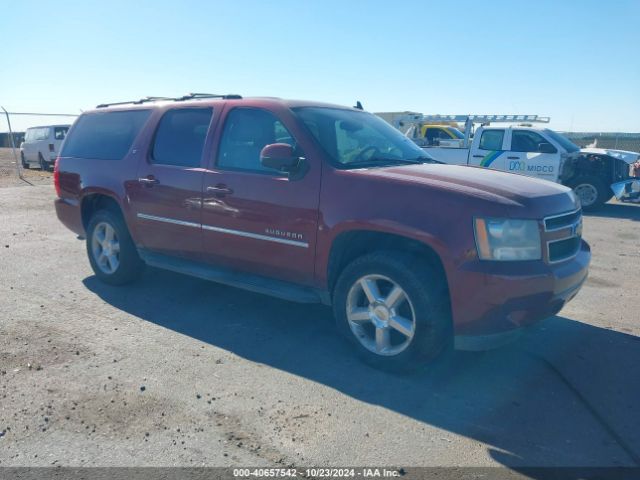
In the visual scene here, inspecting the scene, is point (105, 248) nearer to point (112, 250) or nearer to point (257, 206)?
point (112, 250)

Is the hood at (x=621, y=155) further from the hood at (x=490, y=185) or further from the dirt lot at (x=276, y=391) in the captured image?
the hood at (x=490, y=185)

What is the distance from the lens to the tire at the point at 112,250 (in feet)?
18.6

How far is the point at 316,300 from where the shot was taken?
4.24 m

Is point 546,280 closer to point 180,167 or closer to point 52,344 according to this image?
point 180,167

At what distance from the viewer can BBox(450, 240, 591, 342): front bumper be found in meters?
3.36

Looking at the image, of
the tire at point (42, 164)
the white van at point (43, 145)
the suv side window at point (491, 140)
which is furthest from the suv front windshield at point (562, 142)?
the tire at point (42, 164)

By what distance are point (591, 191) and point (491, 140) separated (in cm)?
257

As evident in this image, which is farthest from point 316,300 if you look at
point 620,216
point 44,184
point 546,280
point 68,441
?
point 44,184

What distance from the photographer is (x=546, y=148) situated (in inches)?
491

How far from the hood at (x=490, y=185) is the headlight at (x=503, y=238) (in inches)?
5.2

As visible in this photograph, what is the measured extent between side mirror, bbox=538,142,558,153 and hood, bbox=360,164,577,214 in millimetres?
8992

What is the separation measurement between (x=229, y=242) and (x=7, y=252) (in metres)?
4.62

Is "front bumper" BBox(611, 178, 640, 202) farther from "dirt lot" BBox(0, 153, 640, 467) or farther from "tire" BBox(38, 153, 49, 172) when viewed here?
"tire" BBox(38, 153, 49, 172)

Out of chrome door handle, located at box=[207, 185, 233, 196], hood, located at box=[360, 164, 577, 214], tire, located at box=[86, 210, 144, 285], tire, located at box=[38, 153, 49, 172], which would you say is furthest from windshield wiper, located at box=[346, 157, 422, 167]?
tire, located at box=[38, 153, 49, 172]
